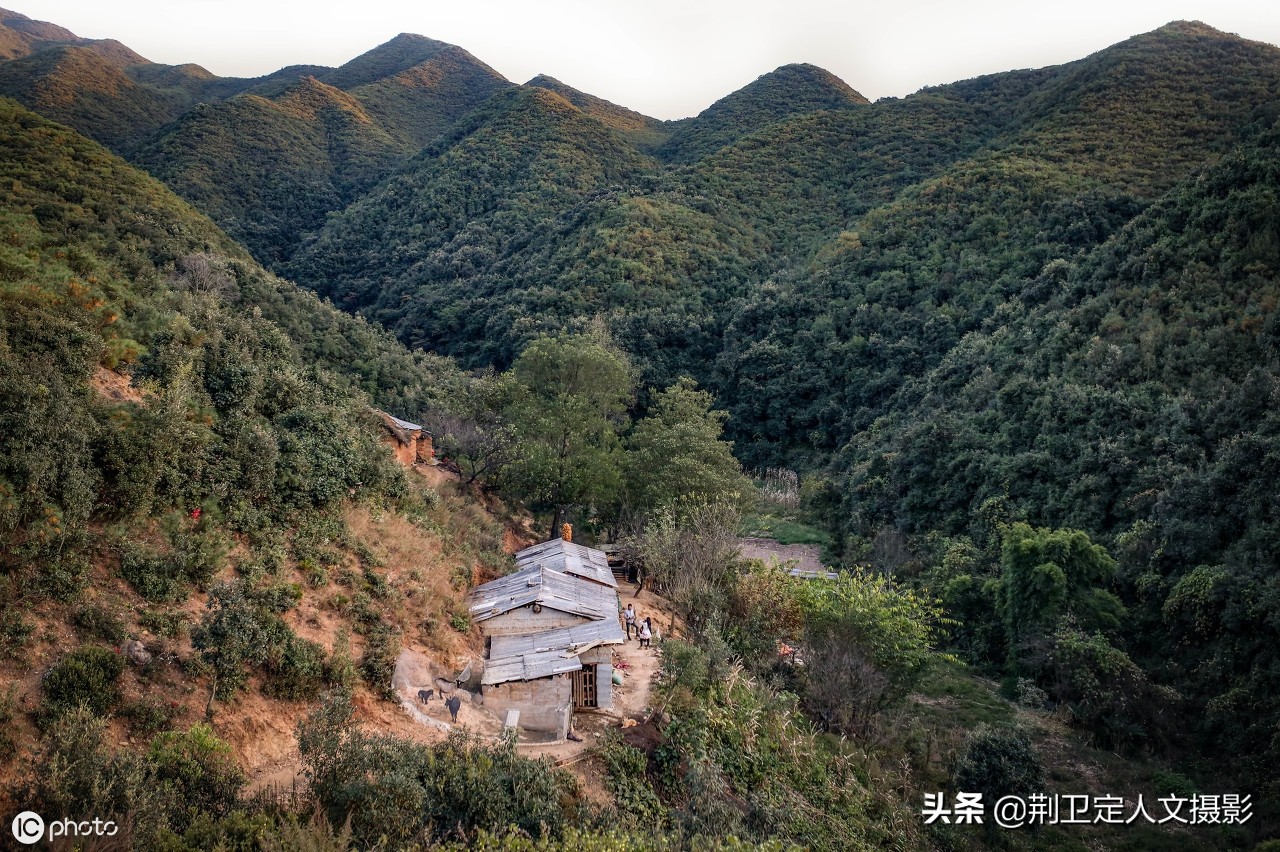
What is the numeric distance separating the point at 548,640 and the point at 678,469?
10.0 meters

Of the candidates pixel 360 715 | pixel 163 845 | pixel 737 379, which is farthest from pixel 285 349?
pixel 737 379

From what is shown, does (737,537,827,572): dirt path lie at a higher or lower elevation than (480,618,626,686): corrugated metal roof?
lower

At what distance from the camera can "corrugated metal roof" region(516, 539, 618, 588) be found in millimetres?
17016

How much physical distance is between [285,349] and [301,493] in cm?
747

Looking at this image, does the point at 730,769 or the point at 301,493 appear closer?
the point at 730,769

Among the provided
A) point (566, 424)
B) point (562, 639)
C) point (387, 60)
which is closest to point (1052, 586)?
point (562, 639)

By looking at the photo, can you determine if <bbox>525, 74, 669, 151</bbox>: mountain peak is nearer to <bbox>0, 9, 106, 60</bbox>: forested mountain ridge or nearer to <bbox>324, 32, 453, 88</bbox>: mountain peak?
<bbox>324, 32, 453, 88</bbox>: mountain peak

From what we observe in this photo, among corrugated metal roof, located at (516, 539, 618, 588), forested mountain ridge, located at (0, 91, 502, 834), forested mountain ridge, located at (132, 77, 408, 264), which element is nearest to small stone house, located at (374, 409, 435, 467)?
forested mountain ridge, located at (0, 91, 502, 834)

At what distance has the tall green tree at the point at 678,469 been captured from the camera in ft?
72.2

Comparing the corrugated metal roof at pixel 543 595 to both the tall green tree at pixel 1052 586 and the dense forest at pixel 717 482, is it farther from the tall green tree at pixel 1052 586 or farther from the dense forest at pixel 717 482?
the tall green tree at pixel 1052 586

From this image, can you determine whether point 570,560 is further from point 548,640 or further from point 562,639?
point 562,639

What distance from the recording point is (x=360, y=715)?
1023 centimetres

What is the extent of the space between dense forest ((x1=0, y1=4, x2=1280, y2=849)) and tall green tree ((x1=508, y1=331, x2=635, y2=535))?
19 centimetres

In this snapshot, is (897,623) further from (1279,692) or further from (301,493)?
(301,493)
